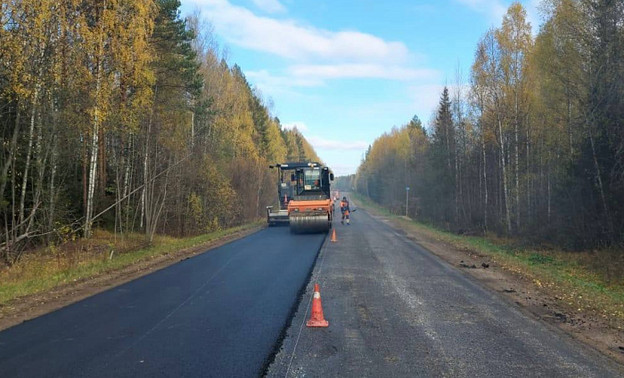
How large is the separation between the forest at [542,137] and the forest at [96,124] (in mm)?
17102

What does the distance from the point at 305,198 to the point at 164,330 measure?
1888cm

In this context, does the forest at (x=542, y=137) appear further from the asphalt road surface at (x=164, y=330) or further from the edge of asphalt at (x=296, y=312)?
the asphalt road surface at (x=164, y=330)

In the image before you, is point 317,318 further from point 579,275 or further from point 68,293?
point 579,275

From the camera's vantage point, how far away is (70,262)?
1350 cm

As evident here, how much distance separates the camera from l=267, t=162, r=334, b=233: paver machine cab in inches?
922

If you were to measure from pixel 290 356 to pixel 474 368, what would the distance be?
2.08m

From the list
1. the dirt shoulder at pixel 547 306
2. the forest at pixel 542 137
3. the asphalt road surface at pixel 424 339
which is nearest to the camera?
the asphalt road surface at pixel 424 339

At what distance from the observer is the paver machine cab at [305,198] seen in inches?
922

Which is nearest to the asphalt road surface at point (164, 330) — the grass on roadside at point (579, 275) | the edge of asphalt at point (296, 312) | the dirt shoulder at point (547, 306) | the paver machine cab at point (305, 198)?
the edge of asphalt at point (296, 312)

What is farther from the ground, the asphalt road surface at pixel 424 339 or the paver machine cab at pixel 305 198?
the paver machine cab at pixel 305 198

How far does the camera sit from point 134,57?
59.5ft

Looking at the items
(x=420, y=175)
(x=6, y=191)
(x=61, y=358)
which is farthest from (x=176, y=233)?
(x=420, y=175)

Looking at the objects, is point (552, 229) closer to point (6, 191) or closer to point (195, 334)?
point (195, 334)

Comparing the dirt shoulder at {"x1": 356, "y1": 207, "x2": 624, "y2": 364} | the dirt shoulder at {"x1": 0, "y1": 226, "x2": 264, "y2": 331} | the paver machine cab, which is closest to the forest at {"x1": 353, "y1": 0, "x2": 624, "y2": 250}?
the dirt shoulder at {"x1": 356, "y1": 207, "x2": 624, "y2": 364}
